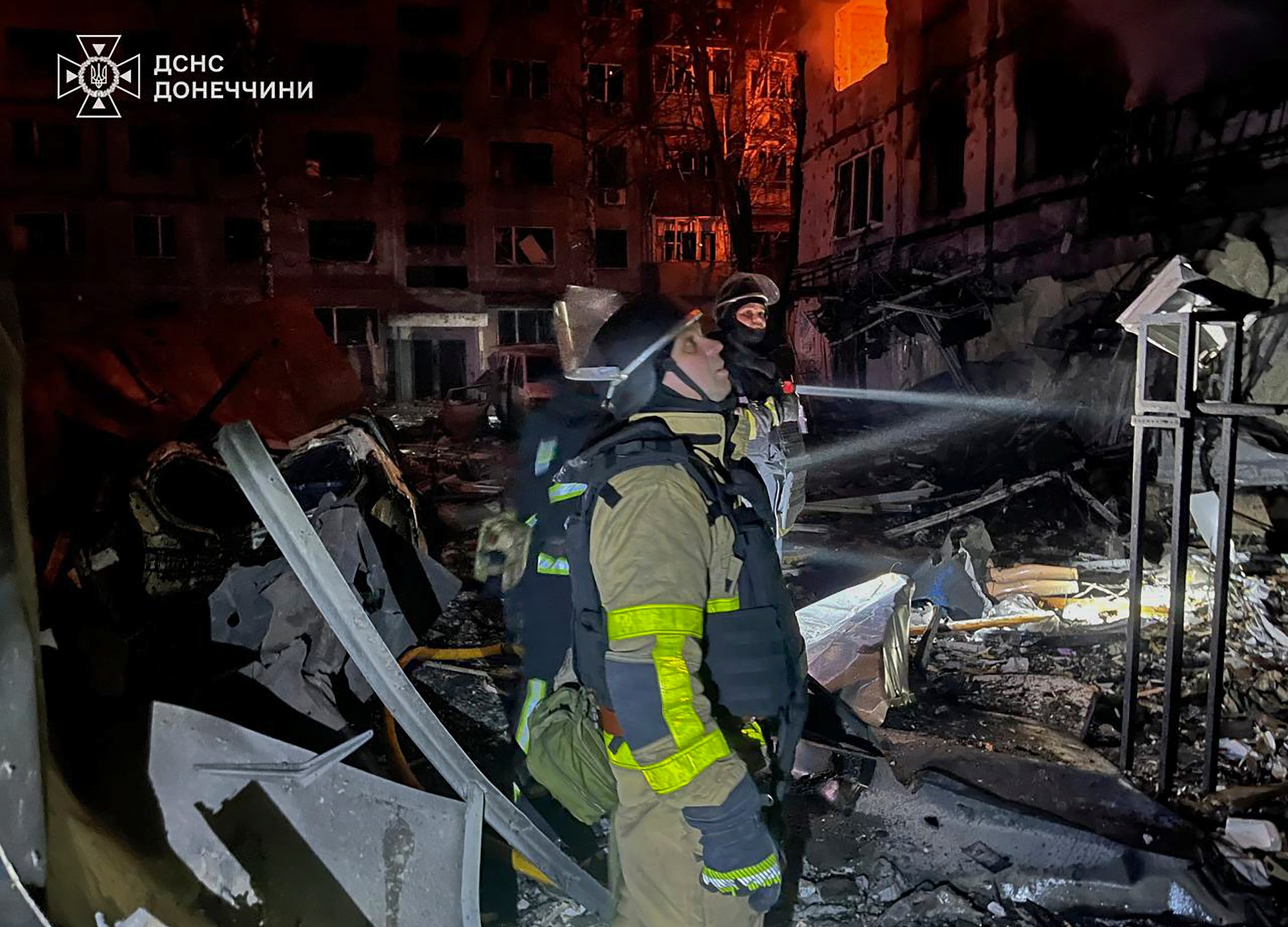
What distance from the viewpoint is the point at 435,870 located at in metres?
2.47

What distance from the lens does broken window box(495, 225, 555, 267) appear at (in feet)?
109

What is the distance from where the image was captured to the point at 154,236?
99.9ft

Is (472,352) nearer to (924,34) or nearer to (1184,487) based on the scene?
(924,34)

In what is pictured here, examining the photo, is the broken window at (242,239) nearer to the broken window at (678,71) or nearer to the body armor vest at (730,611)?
the broken window at (678,71)

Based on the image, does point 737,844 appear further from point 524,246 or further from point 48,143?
point 48,143

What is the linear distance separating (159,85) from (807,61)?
78.4ft

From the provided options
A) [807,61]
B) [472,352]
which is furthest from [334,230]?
[807,61]

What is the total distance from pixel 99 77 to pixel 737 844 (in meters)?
39.5

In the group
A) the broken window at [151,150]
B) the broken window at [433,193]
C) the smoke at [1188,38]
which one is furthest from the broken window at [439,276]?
the smoke at [1188,38]

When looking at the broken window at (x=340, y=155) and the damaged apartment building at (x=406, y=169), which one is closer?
the damaged apartment building at (x=406, y=169)

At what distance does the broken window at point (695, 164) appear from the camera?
33.7m

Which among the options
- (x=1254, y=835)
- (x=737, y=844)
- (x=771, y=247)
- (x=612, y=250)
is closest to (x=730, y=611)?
(x=737, y=844)

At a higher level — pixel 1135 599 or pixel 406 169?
pixel 406 169

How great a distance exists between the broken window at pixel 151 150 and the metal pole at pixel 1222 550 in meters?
34.9
